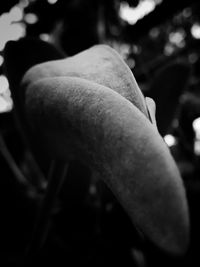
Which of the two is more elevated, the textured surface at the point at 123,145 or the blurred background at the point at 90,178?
A: the textured surface at the point at 123,145

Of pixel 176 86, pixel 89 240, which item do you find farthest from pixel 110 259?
pixel 176 86

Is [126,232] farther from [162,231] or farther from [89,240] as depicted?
[162,231]

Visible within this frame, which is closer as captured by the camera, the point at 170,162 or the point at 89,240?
the point at 170,162

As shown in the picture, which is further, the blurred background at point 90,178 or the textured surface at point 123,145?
the blurred background at point 90,178

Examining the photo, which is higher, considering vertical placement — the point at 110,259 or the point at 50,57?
the point at 50,57

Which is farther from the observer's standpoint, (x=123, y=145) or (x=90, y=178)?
(x=90, y=178)

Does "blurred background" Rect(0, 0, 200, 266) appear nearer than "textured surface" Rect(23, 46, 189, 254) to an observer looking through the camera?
No

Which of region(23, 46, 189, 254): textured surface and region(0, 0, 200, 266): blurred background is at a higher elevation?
region(23, 46, 189, 254): textured surface

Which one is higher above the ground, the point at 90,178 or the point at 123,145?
the point at 123,145
